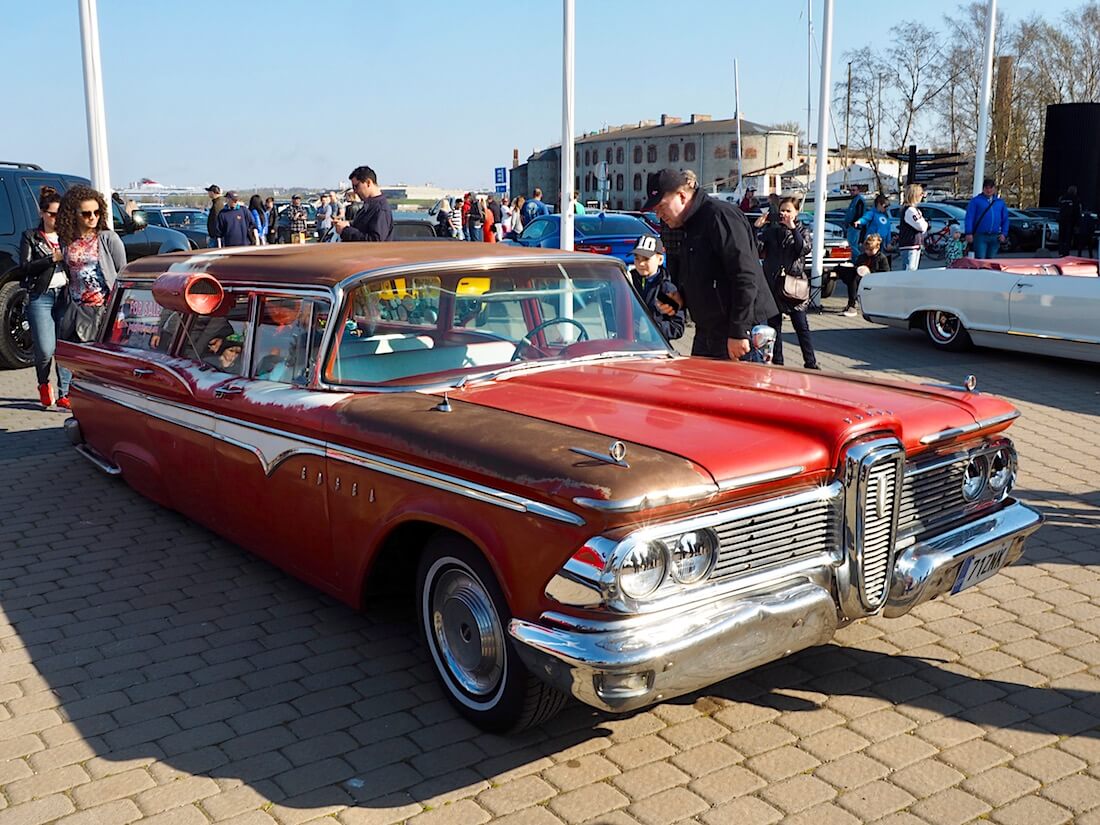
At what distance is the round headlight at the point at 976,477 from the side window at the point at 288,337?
2660 millimetres

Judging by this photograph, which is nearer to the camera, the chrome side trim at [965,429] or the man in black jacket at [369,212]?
the chrome side trim at [965,429]

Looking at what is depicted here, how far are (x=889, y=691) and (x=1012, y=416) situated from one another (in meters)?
1.19

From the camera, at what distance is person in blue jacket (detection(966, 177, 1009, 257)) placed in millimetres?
16203

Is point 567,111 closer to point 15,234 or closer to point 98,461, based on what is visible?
point 15,234

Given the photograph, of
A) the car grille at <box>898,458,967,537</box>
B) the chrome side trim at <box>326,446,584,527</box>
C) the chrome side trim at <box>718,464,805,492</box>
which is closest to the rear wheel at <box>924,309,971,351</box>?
the car grille at <box>898,458,967,537</box>

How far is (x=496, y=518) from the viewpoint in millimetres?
3357

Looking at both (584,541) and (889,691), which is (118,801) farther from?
(889,691)

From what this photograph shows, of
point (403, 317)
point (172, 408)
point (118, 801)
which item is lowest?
point (118, 801)

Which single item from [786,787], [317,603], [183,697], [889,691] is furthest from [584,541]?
[317,603]

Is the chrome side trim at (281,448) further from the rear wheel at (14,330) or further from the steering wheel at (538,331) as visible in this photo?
the rear wheel at (14,330)

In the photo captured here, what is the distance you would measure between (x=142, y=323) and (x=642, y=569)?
4.13 meters

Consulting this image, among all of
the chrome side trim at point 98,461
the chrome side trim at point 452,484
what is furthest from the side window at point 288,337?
the chrome side trim at point 98,461

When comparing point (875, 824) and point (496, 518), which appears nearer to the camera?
point (875, 824)

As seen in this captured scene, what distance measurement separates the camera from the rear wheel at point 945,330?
11416mm
